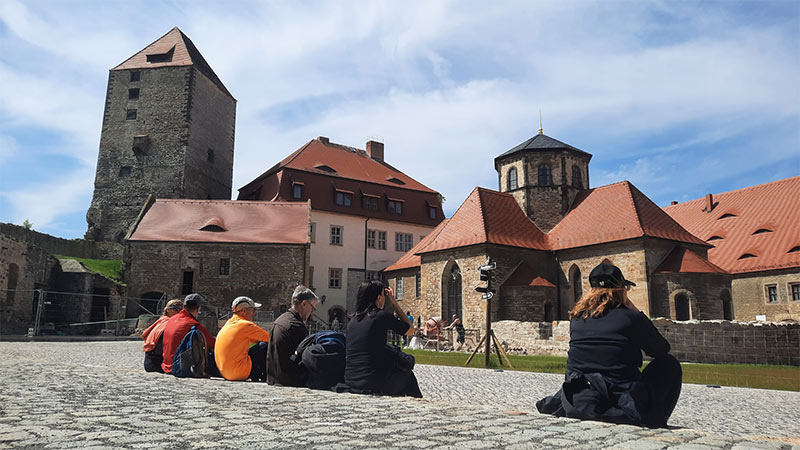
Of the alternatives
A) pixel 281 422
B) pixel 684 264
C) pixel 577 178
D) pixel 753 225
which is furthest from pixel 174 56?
pixel 281 422

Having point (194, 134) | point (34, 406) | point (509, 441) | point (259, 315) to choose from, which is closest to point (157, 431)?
point (34, 406)

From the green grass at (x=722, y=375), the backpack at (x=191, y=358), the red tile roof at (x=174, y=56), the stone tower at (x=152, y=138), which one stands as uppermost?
the red tile roof at (x=174, y=56)

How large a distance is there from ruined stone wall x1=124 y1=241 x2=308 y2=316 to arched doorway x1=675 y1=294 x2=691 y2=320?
65.8ft

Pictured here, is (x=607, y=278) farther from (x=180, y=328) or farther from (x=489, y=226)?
(x=489, y=226)

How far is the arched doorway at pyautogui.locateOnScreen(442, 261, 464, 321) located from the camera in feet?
99.4

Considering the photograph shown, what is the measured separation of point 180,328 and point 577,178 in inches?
1194

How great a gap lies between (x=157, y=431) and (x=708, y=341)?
64.7 feet

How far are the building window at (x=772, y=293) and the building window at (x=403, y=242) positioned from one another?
23597 millimetres

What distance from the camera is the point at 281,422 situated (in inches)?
168

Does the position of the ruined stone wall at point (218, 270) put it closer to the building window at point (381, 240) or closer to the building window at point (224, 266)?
the building window at point (224, 266)

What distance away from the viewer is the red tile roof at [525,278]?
27.6 metres

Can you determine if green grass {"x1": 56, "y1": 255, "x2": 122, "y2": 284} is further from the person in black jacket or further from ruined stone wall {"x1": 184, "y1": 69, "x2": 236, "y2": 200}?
the person in black jacket

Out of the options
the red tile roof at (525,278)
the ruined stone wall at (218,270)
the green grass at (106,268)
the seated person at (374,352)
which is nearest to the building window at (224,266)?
the ruined stone wall at (218,270)

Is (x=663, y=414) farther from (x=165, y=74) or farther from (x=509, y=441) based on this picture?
(x=165, y=74)
